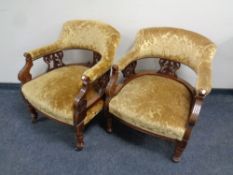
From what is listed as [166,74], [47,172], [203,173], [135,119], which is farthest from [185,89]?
[47,172]

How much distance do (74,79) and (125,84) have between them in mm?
391

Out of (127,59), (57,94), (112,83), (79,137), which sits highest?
(127,59)

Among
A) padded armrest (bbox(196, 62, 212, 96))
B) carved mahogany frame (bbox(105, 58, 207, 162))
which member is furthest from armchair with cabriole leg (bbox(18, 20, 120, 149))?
padded armrest (bbox(196, 62, 212, 96))

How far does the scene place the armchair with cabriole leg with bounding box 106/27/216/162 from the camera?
144 cm

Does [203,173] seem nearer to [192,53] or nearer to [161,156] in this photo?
[161,156]

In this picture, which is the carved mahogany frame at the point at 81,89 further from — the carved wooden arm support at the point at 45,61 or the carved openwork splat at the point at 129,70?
the carved openwork splat at the point at 129,70

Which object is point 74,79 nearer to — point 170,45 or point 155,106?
point 155,106

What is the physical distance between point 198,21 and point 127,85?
32.5 inches

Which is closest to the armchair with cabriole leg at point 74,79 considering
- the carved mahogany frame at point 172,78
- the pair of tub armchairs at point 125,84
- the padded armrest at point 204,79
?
the pair of tub armchairs at point 125,84

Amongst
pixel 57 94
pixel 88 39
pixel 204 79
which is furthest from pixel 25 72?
pixel 204 79

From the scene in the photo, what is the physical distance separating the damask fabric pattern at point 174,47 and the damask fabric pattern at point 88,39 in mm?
127

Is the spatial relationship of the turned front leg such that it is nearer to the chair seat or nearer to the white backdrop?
the chair seat

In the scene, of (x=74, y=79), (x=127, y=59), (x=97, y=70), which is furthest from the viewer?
(x=74, y=79)

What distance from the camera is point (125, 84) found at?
68.9 inches
